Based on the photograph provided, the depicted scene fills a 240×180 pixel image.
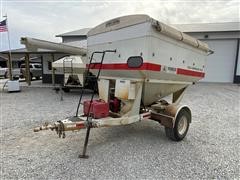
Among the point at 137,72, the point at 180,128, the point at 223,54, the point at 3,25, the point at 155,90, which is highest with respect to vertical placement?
the point at 3,25

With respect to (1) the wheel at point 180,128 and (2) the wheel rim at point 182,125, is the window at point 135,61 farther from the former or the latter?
(2) the wheel rim at point 182,125

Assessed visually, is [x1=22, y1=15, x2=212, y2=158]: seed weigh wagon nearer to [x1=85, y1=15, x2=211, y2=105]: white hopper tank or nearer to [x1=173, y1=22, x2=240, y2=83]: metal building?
[x1=85, y1=15, x2=211, y2=105]: white hopper tank

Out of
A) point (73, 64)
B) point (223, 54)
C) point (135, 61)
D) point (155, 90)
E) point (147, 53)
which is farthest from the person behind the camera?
point (223, 54)

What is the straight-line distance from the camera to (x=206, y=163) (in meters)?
3.50

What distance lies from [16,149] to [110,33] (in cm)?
306

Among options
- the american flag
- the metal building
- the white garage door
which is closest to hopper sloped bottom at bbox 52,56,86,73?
the american flag

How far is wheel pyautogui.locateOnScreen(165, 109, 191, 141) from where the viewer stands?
441 centimetres

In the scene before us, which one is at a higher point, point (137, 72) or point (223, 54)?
point (223, 54)

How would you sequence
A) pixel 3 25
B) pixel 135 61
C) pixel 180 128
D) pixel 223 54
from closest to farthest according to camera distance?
pixel 135 61 → pixel 180 128 → pixel 3 25 → pixel 223 54

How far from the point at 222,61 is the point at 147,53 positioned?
690 inches

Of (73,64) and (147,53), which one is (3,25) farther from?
(147,53)

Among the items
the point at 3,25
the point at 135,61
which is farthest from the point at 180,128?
the point at 3,25

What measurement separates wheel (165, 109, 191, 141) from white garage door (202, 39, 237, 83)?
623 inches

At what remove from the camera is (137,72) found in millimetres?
3826
